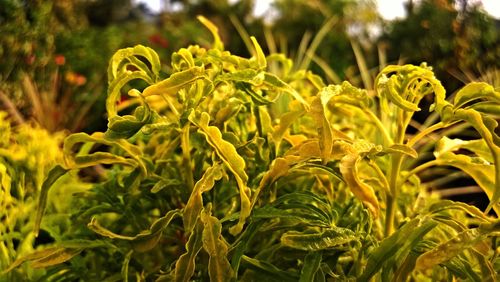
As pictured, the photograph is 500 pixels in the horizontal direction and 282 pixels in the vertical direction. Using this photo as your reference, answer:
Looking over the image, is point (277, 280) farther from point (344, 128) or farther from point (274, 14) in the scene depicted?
point (274, 14)

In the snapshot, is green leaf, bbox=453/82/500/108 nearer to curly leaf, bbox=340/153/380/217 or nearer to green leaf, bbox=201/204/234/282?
curly leaf, bbox=340/153/380/217

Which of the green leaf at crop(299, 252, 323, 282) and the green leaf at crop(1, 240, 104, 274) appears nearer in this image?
the green leaf at crop(299, 252, 323, 282)

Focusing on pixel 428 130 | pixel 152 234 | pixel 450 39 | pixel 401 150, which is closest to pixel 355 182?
pixel 401 150

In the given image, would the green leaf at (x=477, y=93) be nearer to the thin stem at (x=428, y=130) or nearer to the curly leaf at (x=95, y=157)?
the thin stem at (x=428, y=130)

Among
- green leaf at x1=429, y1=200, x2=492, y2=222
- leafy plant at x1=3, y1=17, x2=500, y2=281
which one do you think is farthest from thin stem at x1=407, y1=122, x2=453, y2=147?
green leaf at x1=429, y1=200, x2=492, y2=222

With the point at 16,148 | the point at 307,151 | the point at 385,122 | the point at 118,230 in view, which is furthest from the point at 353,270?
the point at 385,122

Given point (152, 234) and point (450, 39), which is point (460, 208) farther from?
point (450, 39)

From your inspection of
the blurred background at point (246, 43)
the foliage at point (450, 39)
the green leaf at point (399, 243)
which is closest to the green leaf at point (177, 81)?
the green leaf at point (399, 243)
